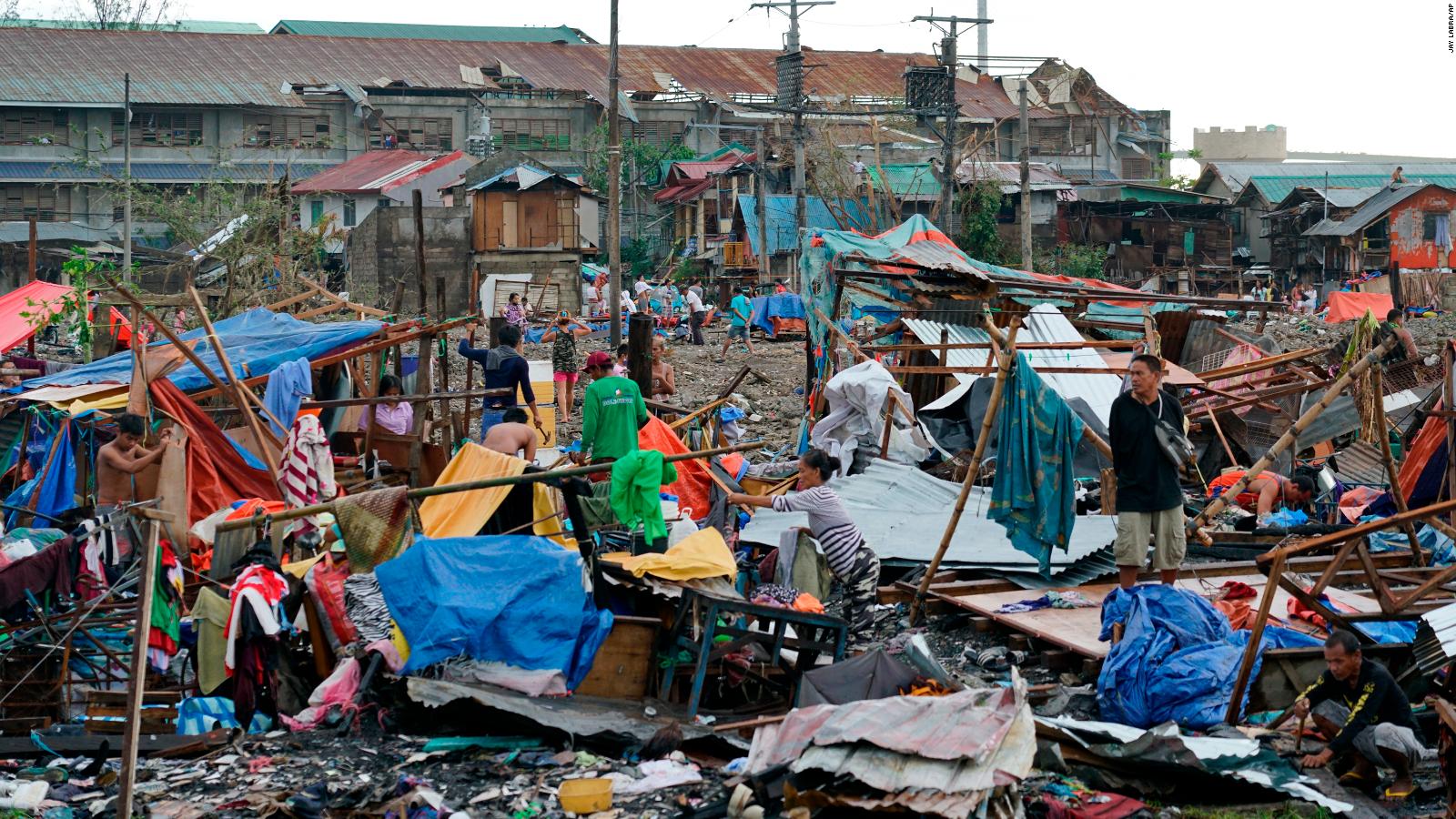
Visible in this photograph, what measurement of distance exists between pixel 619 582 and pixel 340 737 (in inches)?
57.7

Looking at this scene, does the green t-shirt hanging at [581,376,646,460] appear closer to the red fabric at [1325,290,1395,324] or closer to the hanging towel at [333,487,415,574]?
the hanging towel at [333,487,415,574]

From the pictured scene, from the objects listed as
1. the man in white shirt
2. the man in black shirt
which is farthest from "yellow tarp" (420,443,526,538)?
the man in white shirt

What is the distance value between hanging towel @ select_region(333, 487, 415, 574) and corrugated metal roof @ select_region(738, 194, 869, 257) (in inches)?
1225

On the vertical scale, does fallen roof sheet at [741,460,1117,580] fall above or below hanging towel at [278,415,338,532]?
below

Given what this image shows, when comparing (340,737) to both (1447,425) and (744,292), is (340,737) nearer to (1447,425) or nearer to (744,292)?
(1447,425)

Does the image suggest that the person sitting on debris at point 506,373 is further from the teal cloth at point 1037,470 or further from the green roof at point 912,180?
the green roof at point 912,180

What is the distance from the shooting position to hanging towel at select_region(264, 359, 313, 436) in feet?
37.2

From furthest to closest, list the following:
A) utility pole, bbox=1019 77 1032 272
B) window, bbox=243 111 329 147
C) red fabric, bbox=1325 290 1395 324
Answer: window, bbox=243 111 329 147 < red fabric, bbox=1325 290 1395 324 < utility pole, bbox=1019 77 1032 272

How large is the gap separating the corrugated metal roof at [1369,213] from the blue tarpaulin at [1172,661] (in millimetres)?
33985

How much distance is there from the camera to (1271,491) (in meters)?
11.6

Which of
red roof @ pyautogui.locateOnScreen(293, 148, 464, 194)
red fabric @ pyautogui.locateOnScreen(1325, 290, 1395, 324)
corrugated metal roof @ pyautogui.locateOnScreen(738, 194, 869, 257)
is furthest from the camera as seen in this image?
red roof @ pyautogui.locateOnScreen(293, 148, 464, 194)

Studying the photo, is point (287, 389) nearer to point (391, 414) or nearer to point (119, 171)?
point (391, 414)

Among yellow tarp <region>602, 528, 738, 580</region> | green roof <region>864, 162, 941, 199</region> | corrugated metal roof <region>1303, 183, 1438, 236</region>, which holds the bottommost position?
yellow tarp <region>602, 528, 738, 580</region>

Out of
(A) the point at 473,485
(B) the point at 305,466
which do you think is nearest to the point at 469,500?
(A) the point at 473,485
